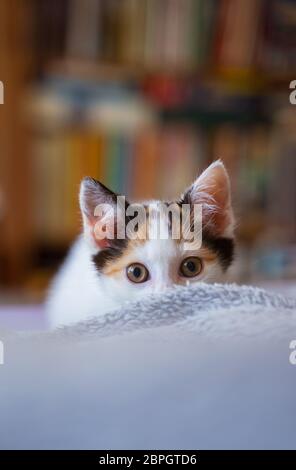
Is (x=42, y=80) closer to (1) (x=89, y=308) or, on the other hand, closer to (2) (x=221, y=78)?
(2) (x=221, y=78)

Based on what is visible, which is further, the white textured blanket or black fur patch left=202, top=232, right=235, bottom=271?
black fur patch left=202, top=232, right=235, bottom=271

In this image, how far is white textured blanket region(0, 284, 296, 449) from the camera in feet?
1.16

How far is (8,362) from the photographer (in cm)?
38

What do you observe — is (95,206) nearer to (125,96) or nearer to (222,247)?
(222,247)

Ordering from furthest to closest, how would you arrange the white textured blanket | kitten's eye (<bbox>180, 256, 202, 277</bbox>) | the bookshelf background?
the bookshelf background, kitten's eye (<bbox>180, 256, 202, 277</bbox>), the white textured blanket

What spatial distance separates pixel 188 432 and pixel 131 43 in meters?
1.33

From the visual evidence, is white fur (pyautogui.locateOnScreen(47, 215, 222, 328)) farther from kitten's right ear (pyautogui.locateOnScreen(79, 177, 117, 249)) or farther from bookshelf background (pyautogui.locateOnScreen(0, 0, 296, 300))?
bookshelf background (pyautogui.locateOnScreen(0, 0, 296, 300))

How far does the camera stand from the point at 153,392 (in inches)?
13.9

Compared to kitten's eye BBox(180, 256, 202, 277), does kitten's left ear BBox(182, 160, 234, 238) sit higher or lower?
higher

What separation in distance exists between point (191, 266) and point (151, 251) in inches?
1.3

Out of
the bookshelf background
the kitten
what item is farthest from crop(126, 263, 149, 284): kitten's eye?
the bookshelf background

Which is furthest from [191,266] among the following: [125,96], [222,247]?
[125,96]

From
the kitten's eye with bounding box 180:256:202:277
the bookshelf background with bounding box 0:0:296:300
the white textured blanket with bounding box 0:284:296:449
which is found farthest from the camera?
the bookshelf background with bounding box 0:0:296:300
